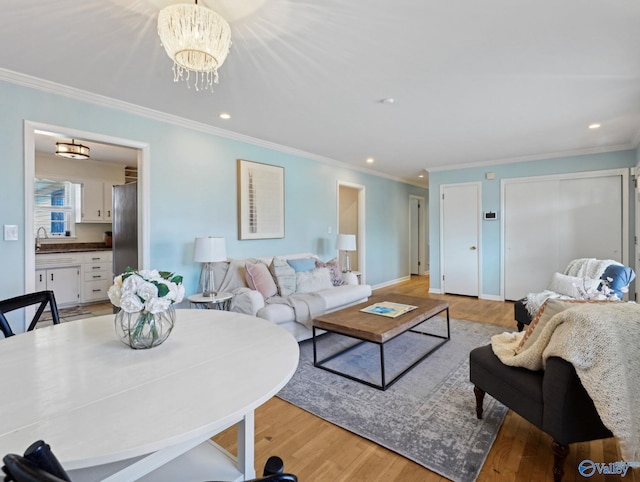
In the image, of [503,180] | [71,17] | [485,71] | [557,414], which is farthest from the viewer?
[503,180]

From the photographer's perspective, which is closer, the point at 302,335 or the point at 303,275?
the point at 302,335

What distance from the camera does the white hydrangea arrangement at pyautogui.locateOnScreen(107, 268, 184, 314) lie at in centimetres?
121

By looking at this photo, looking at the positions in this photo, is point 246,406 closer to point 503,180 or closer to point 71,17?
point 71,17

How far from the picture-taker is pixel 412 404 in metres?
2.23

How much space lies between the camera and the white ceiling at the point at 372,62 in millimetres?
1752

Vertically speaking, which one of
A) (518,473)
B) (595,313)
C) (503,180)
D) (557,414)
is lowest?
(518,473)

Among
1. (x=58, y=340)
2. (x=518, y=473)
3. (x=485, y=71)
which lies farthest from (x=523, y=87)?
(x=58, y=340)

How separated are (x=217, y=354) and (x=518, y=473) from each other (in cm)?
159

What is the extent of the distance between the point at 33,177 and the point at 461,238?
5748 millimetres

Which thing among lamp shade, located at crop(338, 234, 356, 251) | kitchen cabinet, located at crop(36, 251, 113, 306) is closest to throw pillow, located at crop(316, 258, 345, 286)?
lamp shade, located at crop(338, 234, 356, 251)

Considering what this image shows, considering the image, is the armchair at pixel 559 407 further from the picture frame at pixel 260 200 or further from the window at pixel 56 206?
the window at pixel 56 206

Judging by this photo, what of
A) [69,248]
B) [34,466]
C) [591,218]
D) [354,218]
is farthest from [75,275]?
[591,218]

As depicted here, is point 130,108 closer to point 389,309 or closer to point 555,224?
point 389,309

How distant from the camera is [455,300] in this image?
548 cm
